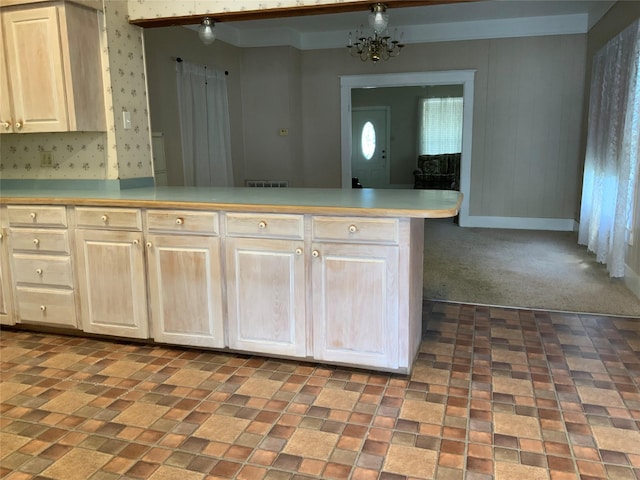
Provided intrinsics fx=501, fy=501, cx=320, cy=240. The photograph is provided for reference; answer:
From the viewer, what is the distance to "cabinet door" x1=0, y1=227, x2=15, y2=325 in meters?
3.03

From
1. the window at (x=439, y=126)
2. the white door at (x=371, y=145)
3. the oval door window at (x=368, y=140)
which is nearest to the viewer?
the window at (x=439, y=126)

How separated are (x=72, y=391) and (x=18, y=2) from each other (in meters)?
2.30

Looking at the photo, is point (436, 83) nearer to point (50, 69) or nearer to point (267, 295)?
point (50, 69)

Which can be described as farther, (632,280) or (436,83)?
(436,83)

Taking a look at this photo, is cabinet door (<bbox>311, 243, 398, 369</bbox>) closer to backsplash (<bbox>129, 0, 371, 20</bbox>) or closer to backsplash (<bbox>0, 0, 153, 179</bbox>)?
backsplash (<bbox>129, 0, 371, 20</bbox>)

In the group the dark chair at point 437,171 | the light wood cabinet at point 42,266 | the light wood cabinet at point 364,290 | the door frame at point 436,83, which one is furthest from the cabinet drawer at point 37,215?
the dark chair at point 437,171

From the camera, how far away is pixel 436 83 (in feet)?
21.5

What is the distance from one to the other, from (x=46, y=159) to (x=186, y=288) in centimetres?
163

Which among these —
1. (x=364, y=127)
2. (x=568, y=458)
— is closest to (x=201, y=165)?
(x=568, y=458)

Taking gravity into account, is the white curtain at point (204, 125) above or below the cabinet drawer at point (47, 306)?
above

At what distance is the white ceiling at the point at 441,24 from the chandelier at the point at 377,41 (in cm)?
21

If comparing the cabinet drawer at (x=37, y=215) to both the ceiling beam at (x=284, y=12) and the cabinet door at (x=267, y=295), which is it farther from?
the ceiling beam at (x=284, y=12)

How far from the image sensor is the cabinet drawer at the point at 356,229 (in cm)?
230

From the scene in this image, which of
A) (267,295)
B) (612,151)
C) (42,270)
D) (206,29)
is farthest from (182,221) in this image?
(612,151)
